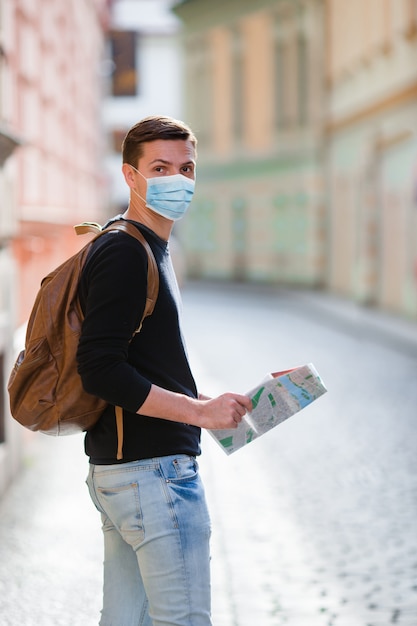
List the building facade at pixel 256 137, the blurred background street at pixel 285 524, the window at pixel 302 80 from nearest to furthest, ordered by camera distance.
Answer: the blurred background street at pixel 285 524 → the building facade at pixel 256 137 → the window at pixel 302 80

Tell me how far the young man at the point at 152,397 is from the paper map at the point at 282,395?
77 mm

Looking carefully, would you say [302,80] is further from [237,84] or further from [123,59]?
[237,84]

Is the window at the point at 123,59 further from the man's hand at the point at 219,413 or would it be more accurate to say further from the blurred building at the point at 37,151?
the man's hand at the point at 219,413

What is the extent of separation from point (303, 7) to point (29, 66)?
21761 mm

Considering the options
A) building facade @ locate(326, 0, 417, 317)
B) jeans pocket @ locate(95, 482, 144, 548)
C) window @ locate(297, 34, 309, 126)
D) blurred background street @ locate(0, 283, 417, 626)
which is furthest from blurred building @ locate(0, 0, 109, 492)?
window @ locate(297, 34, 309, 126)

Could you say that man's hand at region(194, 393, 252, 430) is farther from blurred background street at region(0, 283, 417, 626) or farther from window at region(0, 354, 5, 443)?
window at region(0, 354, 5, 443)

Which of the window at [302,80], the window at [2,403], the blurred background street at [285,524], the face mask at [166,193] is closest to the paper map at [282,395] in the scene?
the face mask at [166,193]

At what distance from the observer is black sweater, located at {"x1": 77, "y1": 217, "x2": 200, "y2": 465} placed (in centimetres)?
264

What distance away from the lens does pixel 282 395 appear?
2.84m

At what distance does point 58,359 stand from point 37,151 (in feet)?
31.4

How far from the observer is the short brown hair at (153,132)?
281 cm

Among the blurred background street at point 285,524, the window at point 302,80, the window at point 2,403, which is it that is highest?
the window at point 302,80

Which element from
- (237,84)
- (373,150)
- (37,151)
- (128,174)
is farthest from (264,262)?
(128,174)

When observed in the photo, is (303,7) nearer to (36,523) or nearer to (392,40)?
(392,40)
